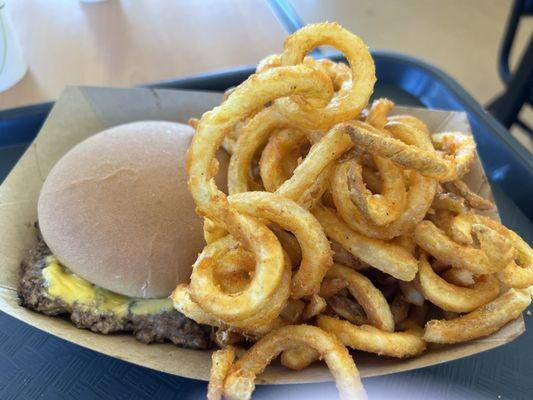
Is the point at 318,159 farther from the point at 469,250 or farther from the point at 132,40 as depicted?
the point at 132,40

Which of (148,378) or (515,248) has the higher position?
(515,248)

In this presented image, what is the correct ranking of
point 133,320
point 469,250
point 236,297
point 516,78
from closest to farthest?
point 236,297
point 469,250
point 133,320
point 516,78

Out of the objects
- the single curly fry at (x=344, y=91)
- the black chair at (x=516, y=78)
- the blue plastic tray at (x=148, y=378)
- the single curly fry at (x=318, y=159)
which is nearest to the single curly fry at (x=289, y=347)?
the blue plastic tray at (x=148, y=378)

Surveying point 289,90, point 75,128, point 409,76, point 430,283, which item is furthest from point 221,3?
point 430,283

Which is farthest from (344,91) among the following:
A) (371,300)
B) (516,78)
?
(516,78)

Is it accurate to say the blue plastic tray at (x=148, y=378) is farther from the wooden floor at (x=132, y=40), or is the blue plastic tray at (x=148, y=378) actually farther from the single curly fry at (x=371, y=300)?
the wooden floor at (x=132, y=40)

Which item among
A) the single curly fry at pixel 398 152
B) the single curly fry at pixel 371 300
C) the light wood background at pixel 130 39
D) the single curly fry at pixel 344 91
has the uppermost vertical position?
the single curly fry at pixel 344 91

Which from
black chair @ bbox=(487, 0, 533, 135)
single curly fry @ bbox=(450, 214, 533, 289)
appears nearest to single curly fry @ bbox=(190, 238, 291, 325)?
single curly fry @ bbox=(450, 214, 533, 289)
